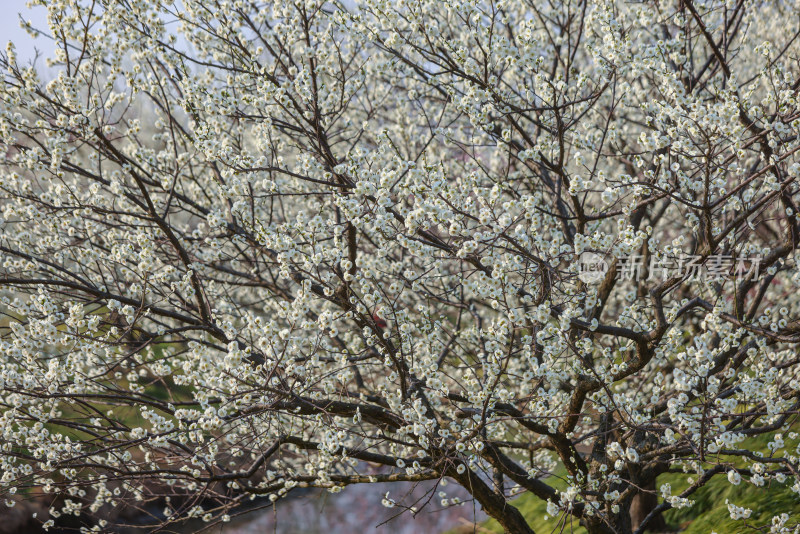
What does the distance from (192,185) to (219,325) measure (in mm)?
3371

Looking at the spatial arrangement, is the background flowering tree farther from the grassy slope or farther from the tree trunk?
the tree trunk

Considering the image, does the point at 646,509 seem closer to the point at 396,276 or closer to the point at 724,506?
the point at 724,506

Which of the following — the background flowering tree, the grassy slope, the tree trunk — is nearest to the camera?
the background flowering tree

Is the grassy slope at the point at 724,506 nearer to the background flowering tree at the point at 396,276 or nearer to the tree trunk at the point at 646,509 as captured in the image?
the tree trunk at the point at 646,509

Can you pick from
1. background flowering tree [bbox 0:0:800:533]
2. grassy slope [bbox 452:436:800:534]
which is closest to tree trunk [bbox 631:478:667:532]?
grassy slope [bbox 452:436:800:534]

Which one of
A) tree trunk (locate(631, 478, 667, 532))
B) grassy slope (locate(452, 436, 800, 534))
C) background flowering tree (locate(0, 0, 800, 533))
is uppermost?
background flowering tree (locate(0, 0, 800, 533))

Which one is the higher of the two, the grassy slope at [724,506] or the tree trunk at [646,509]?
the tree trunk at [646,509]

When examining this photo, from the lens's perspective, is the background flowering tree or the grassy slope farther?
the grassy slope

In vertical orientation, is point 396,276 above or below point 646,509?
above

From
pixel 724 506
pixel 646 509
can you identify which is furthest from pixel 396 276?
pixel 724 506

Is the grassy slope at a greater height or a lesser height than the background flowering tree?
lesser

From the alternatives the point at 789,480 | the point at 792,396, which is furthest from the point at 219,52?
the point at 789,480

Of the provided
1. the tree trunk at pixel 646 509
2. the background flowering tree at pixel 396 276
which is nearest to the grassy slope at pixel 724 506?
the tree trunk at pixel 646 509

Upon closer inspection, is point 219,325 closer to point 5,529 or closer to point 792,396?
point 792,396
